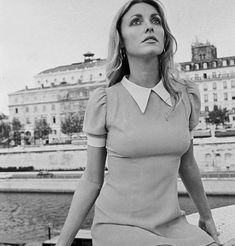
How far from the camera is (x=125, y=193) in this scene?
0.84 metres

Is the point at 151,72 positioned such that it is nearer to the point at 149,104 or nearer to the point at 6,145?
the point at 149,104

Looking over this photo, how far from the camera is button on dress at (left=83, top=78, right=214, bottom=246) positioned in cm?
83

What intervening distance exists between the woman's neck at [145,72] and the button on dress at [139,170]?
2 cm

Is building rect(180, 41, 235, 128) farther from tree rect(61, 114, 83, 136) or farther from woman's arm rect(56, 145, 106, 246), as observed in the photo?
woman's arm rect(56, 145, 106, 246)

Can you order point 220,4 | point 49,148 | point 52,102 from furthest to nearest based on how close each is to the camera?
point 52,102, point 220,4, point 49,148

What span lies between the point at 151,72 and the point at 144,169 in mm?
161

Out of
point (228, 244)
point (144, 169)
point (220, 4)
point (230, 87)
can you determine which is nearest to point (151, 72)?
point (144, 169)

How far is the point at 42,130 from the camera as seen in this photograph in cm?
1819

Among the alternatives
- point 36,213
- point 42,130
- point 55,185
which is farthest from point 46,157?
point 36,213

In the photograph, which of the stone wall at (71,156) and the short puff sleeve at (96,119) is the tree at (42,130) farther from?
the short puff sleeve at (96,119)

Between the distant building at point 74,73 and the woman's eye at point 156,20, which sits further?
the distant building at point 74,73

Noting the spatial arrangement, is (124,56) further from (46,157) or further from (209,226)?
(46,157)

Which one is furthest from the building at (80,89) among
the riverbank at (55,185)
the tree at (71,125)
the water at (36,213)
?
the water at (36,213)

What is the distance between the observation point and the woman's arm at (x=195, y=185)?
931mm
